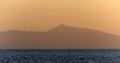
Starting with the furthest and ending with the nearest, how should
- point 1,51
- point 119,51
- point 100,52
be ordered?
point 100,52
point 1,51
point 119,51

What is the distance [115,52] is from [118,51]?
2.08 meters

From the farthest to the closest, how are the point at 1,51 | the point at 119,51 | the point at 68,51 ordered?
the point at 68,51 < the point at 1,51 < the point at 119,51

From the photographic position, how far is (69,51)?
213ft

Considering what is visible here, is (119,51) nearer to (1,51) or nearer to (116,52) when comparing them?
(116,52)

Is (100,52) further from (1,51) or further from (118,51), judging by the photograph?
(1,51)

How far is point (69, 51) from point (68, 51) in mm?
215

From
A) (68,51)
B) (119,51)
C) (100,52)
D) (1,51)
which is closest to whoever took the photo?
(119,51)

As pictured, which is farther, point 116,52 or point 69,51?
point 69,51

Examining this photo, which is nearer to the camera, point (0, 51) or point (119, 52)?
point (119, 52)

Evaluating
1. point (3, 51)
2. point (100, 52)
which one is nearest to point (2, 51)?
point (3, 51)

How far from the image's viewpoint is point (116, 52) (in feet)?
170

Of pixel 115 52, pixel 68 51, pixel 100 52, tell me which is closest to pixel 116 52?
pixel 115 52

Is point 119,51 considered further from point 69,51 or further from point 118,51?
point 69,51

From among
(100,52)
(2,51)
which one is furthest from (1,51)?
(100,52)
